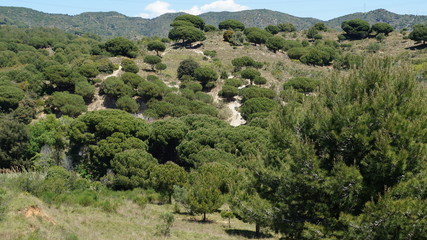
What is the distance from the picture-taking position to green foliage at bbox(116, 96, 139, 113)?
48062 millimetres

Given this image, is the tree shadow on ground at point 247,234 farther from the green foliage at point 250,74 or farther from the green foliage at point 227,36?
the green foliage at point 227,36

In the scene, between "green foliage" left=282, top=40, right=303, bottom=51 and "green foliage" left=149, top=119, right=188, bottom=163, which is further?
"green foliage" left=282, top=40, right=303, bottom=51

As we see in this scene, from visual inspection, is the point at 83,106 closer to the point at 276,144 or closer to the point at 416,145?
the point at 276,144

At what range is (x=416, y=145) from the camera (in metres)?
9.11

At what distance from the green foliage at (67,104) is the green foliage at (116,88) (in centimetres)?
385

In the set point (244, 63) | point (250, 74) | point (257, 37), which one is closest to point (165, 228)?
point (250, 74)

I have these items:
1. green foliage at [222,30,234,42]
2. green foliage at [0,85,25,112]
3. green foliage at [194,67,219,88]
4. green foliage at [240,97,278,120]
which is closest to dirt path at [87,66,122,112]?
green foliage at [0,85,25,112]

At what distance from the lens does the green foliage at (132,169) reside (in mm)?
26078

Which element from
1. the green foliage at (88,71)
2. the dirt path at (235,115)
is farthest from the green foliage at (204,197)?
the green foliage at (88,71)

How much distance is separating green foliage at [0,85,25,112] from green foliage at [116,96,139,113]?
506 inches

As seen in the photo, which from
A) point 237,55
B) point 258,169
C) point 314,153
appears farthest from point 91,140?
point 237,55

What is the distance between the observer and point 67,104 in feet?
155

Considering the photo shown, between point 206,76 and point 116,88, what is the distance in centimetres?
1451

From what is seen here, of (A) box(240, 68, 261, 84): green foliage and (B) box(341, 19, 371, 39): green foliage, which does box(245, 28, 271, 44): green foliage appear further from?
(B) box(341, 19, 371, 39): green foliage
